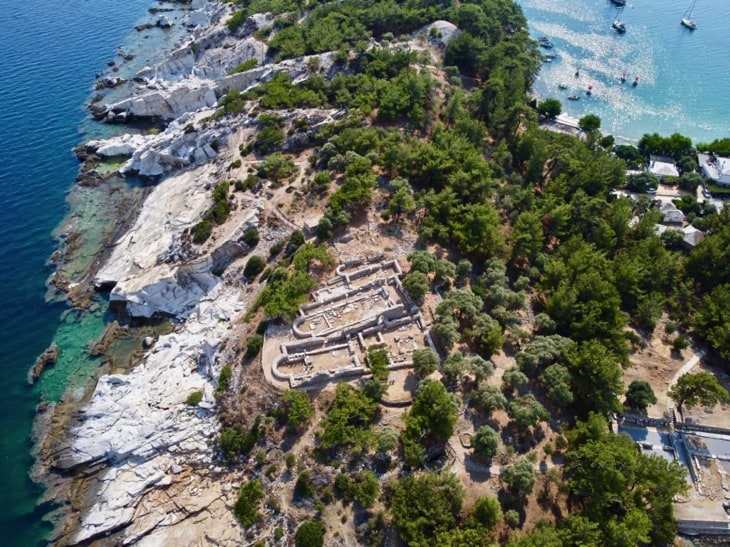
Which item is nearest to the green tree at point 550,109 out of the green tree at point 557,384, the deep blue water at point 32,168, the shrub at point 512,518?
the green tree at point 557,384

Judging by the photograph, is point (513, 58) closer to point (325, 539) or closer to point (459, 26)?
point (459, 26)

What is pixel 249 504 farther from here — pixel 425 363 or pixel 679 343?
pixel 679 343

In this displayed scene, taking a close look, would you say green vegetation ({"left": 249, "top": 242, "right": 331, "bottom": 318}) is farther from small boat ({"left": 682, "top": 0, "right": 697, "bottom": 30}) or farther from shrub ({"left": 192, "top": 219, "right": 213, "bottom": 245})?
small boat ({"left": 682, "top": 0, "right": 697, "bottom": 30})

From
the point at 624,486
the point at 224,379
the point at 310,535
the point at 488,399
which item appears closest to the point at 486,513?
the point at 488,399

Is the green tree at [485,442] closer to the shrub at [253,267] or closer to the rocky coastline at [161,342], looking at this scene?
the rocky coastline at [161,342]

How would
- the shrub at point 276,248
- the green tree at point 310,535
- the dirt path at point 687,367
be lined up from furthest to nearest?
the shrub at point 276,248 < the dirt path at point 687,367 < the green tree at point 310,535

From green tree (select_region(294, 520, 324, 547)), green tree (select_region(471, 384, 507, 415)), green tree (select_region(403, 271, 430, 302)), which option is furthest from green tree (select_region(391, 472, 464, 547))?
green tree (select_region(403, 271, 430, 302))
